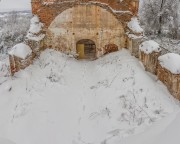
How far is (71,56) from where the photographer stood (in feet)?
46.3

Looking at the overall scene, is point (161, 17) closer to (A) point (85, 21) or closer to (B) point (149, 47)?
(A) point (85, 21)

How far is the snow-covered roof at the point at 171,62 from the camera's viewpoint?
376 inches

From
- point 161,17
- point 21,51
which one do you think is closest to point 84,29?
point 21,51

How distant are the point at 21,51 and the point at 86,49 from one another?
4424mm

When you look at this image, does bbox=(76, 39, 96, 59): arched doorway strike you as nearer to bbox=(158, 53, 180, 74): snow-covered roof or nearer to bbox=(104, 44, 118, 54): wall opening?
bbox=(104, 44, 118, 54): wall opening

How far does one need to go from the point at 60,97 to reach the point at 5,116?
6.21ft

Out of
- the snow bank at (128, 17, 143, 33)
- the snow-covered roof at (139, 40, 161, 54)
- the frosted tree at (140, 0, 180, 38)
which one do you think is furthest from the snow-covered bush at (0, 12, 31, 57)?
the snow-covered roof at (139, 40, 161, 54)

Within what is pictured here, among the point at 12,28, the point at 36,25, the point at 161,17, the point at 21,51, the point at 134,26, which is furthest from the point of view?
the point at 12,28

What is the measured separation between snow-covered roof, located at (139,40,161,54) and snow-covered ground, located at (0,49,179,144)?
2.07 ft

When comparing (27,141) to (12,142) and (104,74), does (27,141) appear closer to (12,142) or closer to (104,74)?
(12,142)

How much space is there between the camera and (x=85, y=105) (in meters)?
9.42

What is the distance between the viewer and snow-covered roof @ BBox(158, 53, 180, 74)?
9.56m

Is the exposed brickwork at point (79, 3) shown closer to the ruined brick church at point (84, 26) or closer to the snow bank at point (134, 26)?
the ruined brick church at point (84, 26)

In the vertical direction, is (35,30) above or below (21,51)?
above
